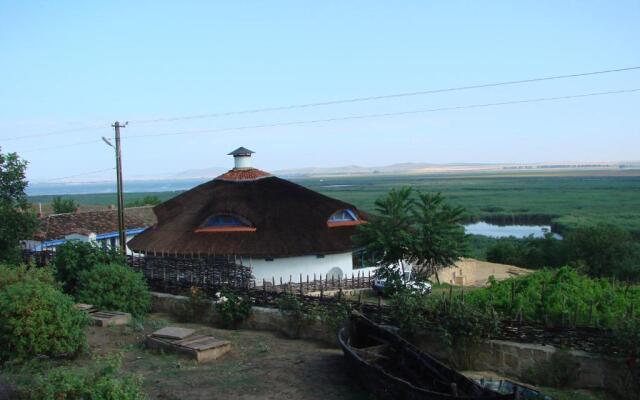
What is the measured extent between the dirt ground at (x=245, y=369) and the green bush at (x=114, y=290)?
232 cm

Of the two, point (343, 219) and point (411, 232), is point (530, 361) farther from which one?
point (343, 219)

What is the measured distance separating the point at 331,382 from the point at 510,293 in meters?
4.63

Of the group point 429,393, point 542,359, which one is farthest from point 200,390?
point 542,359

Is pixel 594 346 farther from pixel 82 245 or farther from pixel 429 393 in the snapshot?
pixel 82 245

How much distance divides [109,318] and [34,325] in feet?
13.3

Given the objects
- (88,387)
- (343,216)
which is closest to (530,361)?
(88,387)

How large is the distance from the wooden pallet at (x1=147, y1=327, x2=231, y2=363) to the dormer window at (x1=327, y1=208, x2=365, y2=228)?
1371 cm

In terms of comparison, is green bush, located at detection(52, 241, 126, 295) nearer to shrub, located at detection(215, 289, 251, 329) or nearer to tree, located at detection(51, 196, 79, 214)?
shrub, located at detection(215, 289, 251, 329)

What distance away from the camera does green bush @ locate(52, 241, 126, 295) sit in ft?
63.4

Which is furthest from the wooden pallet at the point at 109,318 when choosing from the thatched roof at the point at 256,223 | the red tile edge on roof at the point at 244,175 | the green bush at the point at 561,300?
the red tile edge on roof at the point at 244,175

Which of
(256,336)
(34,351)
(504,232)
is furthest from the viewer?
(504,232)

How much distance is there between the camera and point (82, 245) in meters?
20.0

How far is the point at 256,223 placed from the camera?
25812 millimetres

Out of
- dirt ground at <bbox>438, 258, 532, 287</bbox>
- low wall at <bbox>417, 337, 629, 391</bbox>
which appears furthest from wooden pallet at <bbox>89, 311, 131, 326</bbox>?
dirt ground at <bbox>438, 258, 532, 287</bbox>
